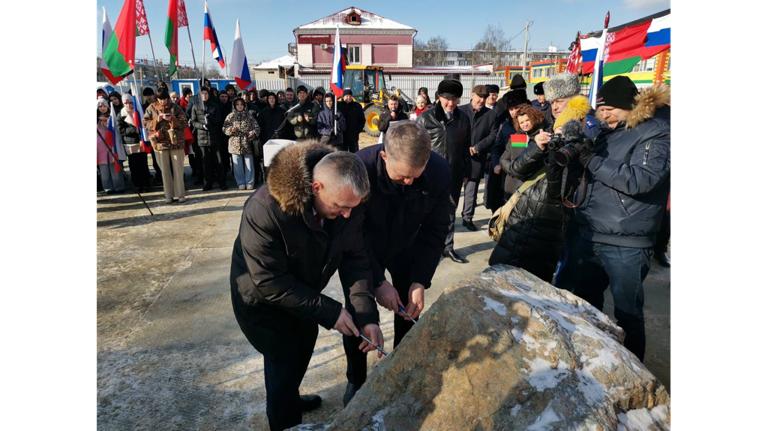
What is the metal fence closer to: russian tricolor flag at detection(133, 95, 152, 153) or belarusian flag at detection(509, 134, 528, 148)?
russian tricolor flag at detection(133, 95, 152, 153)

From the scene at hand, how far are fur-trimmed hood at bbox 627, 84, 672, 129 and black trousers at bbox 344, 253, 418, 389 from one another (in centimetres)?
152

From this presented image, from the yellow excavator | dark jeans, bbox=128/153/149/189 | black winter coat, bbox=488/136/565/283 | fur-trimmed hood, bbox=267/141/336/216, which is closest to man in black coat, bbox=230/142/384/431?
fur-trimmed hood, bbox=267/141/336/216

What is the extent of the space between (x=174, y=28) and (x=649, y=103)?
751 cm

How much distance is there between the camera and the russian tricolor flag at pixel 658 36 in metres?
5.63

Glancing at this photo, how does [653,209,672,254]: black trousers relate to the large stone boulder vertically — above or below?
above

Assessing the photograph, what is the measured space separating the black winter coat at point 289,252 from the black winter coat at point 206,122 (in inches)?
249

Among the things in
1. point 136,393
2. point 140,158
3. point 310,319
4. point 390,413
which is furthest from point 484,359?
point 140,158

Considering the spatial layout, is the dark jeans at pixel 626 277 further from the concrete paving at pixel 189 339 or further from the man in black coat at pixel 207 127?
the man in black coat at pixel 207 127

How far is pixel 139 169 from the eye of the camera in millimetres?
7656

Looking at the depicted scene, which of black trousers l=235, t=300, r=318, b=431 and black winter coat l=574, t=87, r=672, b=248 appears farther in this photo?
black winter coat l=574, t=87, r=672, b=248

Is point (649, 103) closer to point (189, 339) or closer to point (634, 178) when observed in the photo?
point (634, 178)

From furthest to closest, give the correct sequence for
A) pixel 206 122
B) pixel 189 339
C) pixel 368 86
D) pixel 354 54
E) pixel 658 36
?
pixel 354 54 < pixel 368 86 < pixel 206 122 < pixel 658 36 < pixel 189 339

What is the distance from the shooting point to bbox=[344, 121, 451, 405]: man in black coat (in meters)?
2.11

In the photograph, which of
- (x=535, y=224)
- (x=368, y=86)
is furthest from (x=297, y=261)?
(x=368, y=86)
